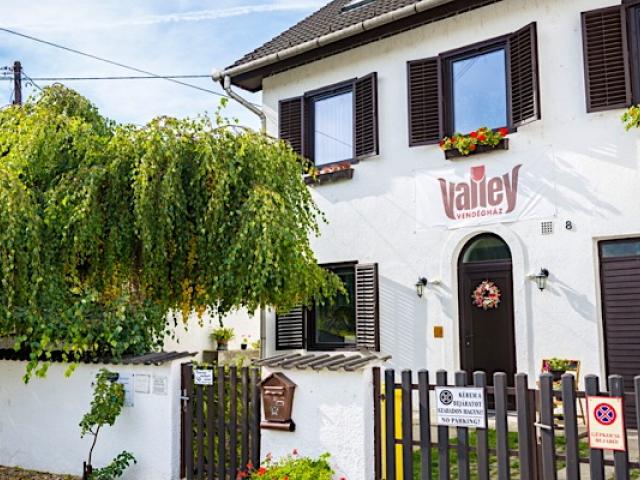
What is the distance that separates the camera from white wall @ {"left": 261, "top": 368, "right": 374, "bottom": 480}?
595 cm

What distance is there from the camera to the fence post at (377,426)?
234 inches

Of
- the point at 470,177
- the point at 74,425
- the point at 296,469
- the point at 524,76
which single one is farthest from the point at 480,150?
the point at 74,425

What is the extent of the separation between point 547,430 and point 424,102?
6762 mm

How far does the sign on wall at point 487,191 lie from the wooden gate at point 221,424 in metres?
4.77

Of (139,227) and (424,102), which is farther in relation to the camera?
(424,102)

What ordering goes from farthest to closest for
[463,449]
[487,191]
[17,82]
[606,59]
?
[17,82] < [487,191] < [606,59] < [463,449]

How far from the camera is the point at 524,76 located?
9.89 metres

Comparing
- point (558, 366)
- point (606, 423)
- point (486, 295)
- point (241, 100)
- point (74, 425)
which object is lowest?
point (74, 425)

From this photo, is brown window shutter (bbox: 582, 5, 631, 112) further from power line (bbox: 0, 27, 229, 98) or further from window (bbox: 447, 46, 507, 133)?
power line (bbox: 0, 27, 229, 98)

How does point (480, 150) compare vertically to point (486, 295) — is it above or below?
above

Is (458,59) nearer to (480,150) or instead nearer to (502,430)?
(480,150)

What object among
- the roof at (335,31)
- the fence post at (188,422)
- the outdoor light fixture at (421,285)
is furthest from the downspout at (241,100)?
the fence post at (188,422)

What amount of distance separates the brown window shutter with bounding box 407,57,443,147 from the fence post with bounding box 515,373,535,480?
609 cm

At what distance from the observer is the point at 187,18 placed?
1739 cm
